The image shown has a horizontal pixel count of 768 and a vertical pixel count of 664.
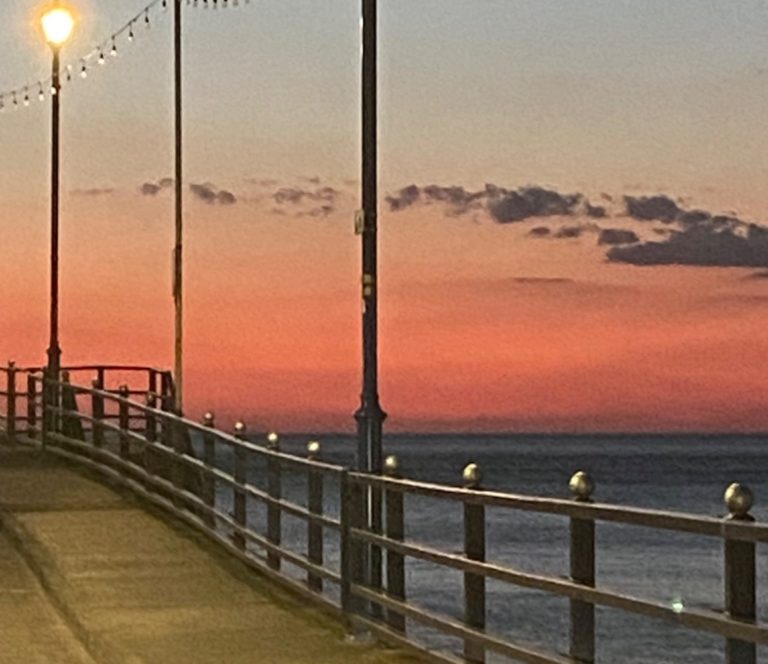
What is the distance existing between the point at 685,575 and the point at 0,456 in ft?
105

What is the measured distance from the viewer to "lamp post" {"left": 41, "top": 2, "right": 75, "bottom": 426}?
33812mm

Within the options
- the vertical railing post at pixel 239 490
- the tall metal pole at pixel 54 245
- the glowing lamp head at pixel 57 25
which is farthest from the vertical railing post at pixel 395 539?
the tall metal pole at pixel 54 245

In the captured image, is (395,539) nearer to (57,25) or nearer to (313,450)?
(313,450)

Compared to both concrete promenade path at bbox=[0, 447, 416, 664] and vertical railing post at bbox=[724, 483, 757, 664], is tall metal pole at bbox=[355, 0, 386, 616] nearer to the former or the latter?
concrete promenade path at bbox=[0, 447, 416, 664]

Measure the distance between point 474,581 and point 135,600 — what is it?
4466mm

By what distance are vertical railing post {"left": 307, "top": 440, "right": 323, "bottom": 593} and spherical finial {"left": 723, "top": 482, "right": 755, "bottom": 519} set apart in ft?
21.9

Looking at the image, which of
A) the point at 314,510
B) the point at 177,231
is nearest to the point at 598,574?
the point at 177,231

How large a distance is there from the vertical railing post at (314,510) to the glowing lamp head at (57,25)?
56.3ft

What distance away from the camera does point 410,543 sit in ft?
47.1

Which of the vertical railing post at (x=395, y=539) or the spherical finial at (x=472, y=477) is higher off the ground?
the spherical finial at (x=472, y=477)

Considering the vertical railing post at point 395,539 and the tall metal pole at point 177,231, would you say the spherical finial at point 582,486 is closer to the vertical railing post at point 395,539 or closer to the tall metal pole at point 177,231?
the vertical railing post at point 395,539

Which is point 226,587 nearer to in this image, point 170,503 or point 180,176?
point 170,503

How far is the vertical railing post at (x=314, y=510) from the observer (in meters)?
16.4

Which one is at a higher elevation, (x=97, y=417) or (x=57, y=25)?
(x=57, y=25)
